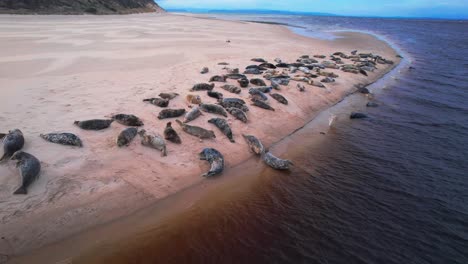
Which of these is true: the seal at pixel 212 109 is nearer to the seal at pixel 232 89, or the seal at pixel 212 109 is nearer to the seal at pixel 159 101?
the seal at pixel 159 101

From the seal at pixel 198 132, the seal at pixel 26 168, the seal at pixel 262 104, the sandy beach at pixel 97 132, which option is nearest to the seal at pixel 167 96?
the sandy beach at pixel 97 132

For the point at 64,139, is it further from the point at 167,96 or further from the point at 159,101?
the point at 167,96

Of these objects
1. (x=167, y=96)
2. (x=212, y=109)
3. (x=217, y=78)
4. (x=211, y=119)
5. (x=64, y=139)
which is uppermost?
(x=217, y=78)

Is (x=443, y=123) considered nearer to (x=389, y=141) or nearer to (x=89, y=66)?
(x=389, y=141)

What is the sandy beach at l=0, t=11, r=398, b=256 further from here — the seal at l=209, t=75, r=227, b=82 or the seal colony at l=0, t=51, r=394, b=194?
the seal at l=209, t=75, r=227, b=82

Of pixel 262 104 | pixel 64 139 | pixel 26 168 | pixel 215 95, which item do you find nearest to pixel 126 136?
pixel 64 139

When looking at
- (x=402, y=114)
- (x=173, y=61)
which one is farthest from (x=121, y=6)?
(x=402, y=114)
